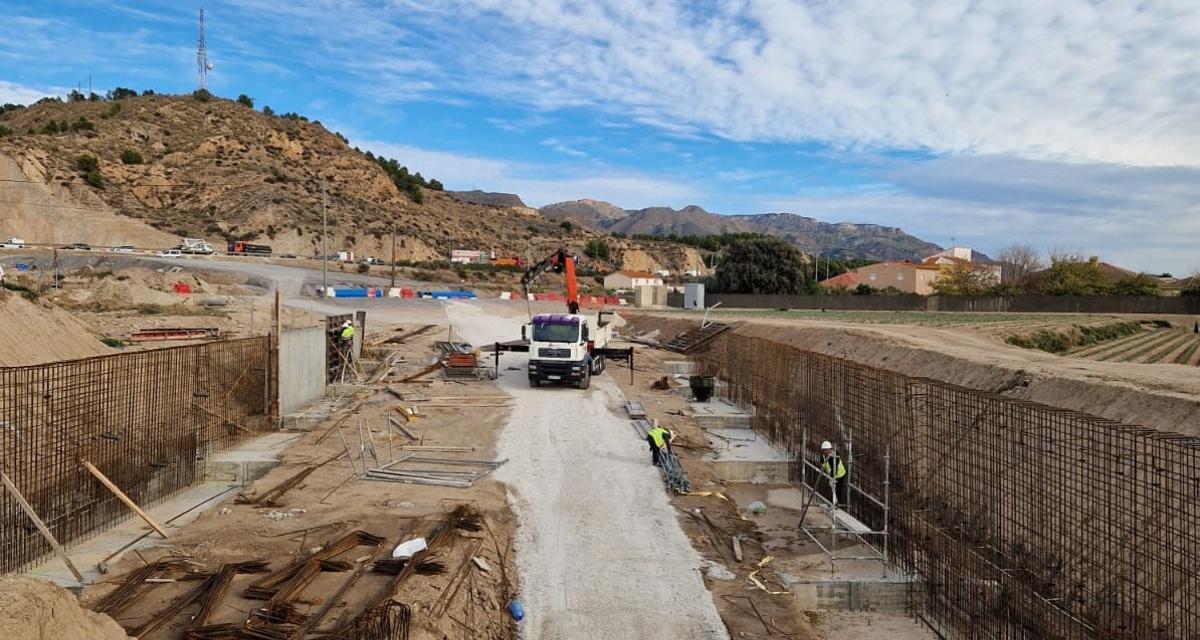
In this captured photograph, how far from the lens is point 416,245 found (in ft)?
342

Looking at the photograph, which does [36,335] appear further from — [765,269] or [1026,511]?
[765,269]

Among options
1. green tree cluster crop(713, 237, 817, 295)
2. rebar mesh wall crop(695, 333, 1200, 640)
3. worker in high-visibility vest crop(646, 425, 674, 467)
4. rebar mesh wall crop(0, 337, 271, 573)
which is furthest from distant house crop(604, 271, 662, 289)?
rebar mesh wall crop(695, 333, 1200, 640)

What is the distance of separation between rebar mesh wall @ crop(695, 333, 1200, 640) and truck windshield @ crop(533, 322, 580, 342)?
1304 centimetres

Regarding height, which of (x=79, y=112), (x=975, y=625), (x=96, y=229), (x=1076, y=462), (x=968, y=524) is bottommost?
(x=975, y=625)

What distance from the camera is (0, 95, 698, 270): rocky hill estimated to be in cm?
8312

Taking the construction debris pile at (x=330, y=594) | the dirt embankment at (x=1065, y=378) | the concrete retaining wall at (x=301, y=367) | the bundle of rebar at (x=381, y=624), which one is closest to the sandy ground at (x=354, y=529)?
the construction debris pile at (x=330, y=594)

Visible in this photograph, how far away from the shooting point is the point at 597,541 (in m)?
11.8

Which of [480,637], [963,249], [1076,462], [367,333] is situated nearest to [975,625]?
[1076,462]

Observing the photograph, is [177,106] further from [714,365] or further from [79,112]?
[714,365]

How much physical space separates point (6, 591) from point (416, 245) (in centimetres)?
10082

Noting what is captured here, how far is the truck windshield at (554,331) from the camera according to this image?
2662cm

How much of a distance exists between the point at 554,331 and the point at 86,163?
8684 centimetres

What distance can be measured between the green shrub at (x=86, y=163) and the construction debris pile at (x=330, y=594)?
97.3 m

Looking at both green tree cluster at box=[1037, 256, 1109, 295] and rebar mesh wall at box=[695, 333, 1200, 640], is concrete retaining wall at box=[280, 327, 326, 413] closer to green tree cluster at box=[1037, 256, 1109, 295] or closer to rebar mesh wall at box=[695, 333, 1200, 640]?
rebar mesh wall at box=[695, 333, 1200, 640]
